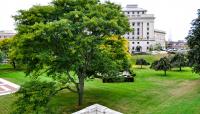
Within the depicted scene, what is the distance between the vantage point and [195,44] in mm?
34562

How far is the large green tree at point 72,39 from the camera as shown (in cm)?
2597

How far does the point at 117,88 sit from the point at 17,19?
11386 millimetres

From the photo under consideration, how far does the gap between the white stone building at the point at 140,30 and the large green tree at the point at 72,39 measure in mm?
109206

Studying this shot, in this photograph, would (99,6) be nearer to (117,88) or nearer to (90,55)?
(90,55)

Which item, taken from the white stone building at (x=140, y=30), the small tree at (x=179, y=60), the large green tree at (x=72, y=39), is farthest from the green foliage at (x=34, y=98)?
the white stone building at (x=140, y=30)

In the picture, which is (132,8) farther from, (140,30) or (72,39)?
(72,39)

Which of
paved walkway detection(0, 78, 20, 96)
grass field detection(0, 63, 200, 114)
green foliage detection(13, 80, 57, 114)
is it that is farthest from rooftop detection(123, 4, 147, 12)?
green foliage detection(13, 80, 57, 114)

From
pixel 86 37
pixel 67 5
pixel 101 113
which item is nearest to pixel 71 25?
pixel 86 37

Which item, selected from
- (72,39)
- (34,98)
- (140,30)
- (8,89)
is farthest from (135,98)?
(140,30)

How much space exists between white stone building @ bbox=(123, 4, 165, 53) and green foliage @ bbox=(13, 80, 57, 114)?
114 metres

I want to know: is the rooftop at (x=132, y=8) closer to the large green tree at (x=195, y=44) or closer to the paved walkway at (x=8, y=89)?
the paved walkway at (x=8, y=89)

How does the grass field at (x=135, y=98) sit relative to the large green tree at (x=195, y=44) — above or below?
below

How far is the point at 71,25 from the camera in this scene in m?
26.3

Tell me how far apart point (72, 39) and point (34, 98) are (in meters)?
5.07
